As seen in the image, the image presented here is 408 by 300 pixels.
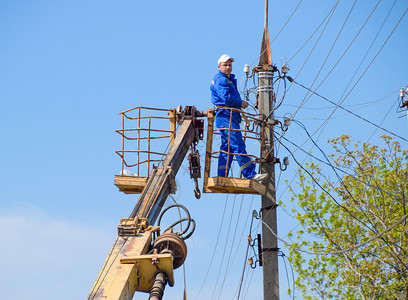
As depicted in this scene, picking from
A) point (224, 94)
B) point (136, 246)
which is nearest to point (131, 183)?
point (224, 94)

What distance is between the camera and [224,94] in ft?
41.9

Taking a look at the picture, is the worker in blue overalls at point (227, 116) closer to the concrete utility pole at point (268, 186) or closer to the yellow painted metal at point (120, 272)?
the concrete utility pole at point (268, 186)

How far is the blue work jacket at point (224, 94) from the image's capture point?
42.0 ft

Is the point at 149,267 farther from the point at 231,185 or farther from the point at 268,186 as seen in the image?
the point at 268,186

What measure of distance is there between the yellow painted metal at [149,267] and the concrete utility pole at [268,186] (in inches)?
192

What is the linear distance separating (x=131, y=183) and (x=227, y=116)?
86.8 inches

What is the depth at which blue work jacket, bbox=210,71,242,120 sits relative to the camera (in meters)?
12.8

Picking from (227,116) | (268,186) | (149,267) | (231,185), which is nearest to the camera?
(149,267)

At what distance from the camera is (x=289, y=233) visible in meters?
22.7

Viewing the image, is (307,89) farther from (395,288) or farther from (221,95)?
(395,288)

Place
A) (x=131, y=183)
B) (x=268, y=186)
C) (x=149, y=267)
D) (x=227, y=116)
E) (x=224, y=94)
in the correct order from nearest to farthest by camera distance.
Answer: (x=149, y=267) < (x=131, y=183) < (x=224, y=94) < (x=227, y=116) < (x=268, y=186)

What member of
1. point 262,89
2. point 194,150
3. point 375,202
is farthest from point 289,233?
point 194,150

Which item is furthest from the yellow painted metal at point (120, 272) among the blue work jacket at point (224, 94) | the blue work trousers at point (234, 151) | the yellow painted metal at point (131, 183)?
the blue work jacket at point (224, 94)

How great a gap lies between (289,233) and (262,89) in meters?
9.67
